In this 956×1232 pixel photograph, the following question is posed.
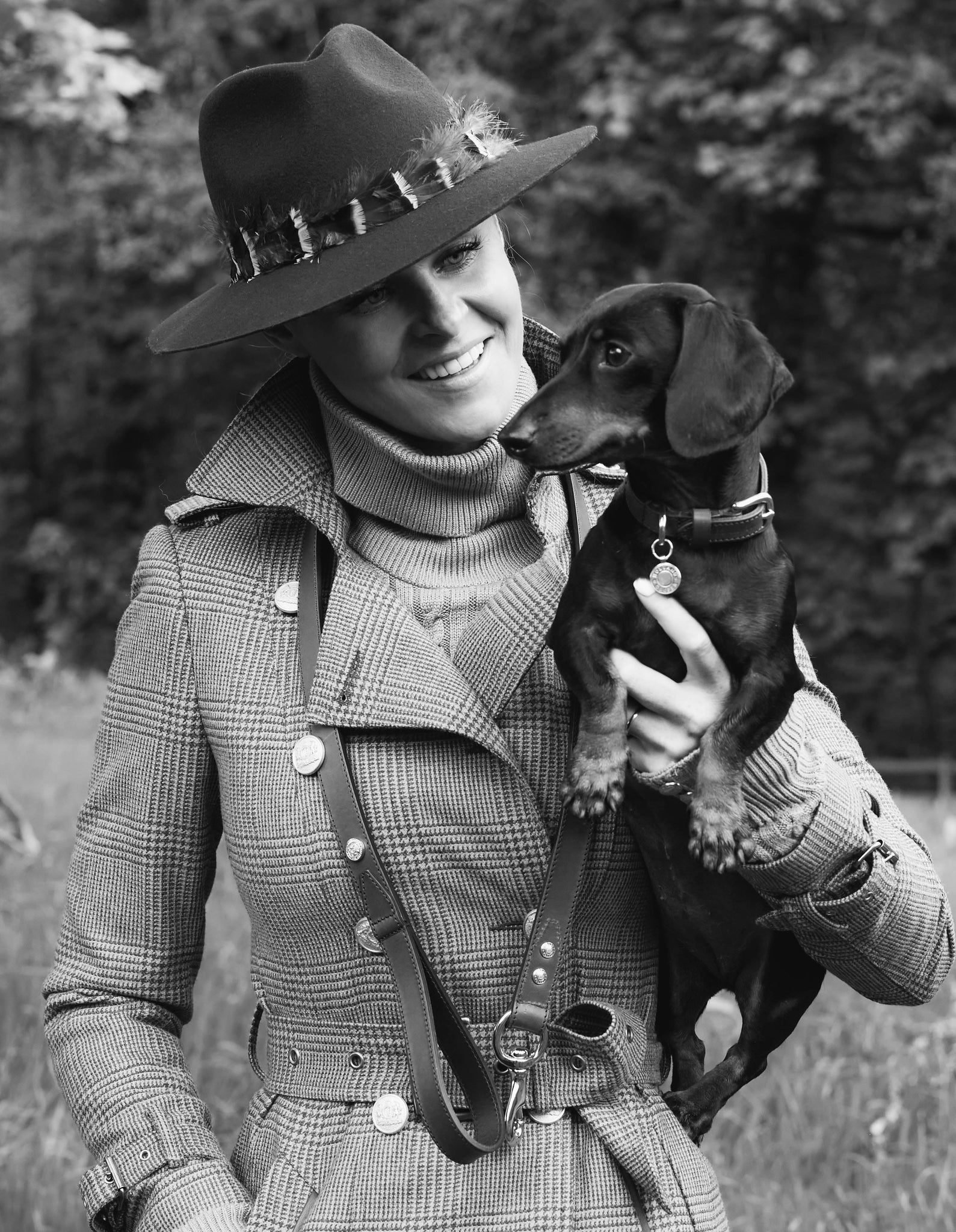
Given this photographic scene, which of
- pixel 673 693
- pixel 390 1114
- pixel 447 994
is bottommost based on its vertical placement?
pixel 390 1114

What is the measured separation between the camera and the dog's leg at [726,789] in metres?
1.75

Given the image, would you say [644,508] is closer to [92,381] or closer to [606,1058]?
[606,1058]

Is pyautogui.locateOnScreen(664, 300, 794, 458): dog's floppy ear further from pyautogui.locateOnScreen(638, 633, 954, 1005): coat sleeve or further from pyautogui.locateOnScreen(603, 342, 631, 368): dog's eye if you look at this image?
pyautogui.locateOnScreen(638, 633, 954, 1005): coat sleeve

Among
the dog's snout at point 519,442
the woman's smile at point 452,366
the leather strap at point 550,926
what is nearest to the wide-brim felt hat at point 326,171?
the woman's smile at point 452,366

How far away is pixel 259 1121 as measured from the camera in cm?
197

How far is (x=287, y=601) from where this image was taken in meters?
2.05

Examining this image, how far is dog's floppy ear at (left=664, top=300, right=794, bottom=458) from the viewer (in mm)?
1876

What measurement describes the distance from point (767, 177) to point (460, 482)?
9.63 meters

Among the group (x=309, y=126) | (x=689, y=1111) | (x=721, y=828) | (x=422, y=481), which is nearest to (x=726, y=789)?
(x=721, y=828)

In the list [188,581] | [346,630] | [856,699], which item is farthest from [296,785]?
[856,699]

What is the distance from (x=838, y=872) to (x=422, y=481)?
0.77 m

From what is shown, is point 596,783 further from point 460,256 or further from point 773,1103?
point 773,1103

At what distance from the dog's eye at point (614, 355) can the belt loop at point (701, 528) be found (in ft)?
0.76

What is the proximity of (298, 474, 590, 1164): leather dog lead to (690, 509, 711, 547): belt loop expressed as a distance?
14.7 inches
